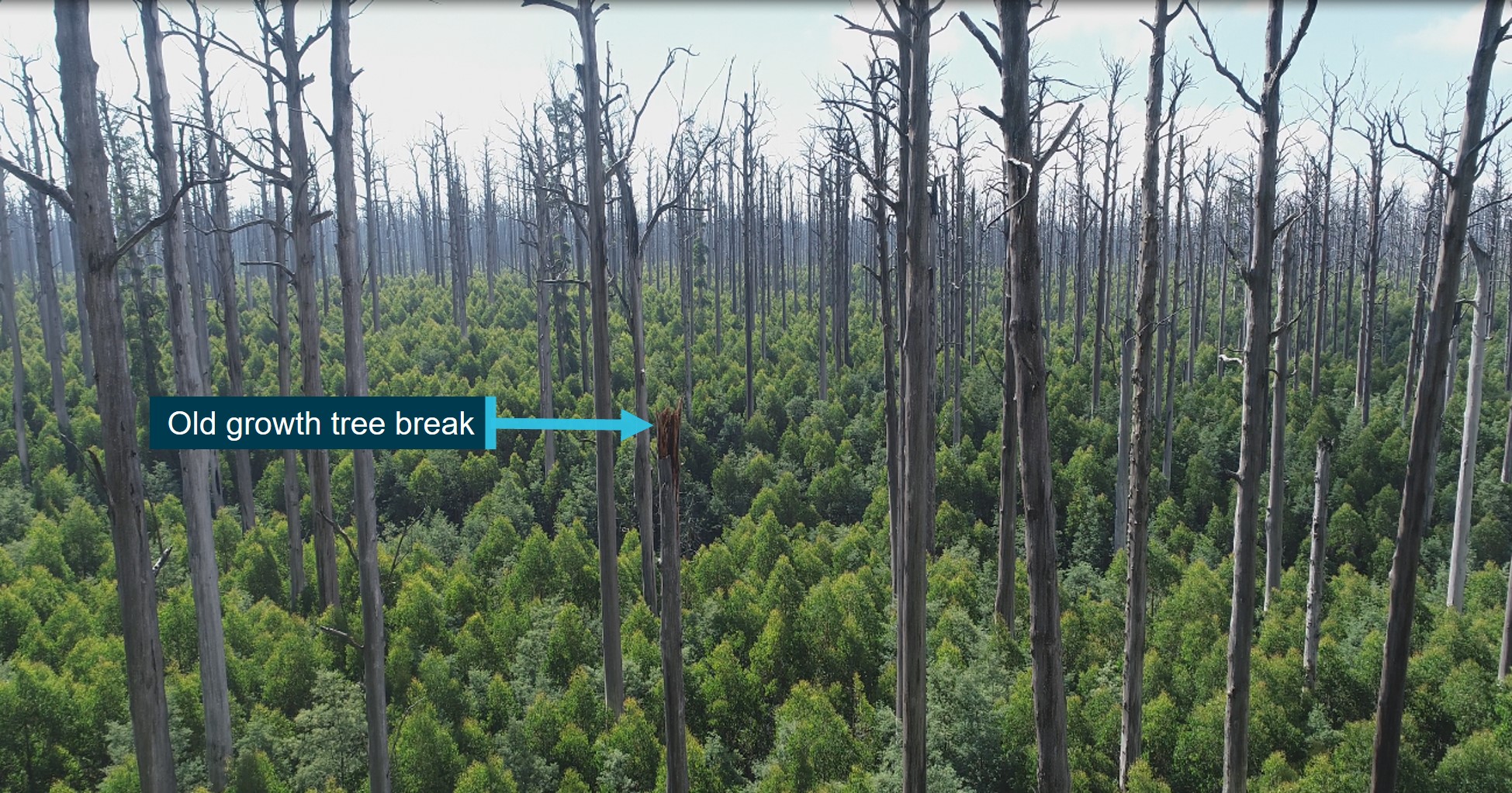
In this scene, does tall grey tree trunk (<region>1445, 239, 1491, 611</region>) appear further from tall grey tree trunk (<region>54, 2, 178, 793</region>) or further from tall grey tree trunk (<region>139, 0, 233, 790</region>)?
tall grey tree trunk (<region>139, 0, 233, 790</region>)

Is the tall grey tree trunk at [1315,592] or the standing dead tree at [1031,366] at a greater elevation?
the standing dead tree at [1031,366]

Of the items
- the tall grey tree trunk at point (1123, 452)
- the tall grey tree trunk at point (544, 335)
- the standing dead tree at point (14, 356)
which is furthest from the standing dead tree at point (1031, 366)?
the standing dead tree at point (14, 356)

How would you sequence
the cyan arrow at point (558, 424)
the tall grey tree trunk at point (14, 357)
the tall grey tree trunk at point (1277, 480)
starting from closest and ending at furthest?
the cyan arrow at point (558, 424)
the tall grey tree trunk at point (1277, 480)
the tall grey tree trunk at point (14, 357)

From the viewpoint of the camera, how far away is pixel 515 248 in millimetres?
58156

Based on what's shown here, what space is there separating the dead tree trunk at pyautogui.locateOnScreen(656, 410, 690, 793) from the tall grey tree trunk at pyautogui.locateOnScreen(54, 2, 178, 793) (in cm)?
301

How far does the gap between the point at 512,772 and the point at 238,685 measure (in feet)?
11.4

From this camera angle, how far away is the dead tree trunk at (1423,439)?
17.1 ft

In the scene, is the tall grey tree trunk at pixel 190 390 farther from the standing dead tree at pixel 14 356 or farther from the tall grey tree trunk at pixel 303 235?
the standing dead tree at pixel 14 356

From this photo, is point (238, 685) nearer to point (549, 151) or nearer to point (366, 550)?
point (366, 550)

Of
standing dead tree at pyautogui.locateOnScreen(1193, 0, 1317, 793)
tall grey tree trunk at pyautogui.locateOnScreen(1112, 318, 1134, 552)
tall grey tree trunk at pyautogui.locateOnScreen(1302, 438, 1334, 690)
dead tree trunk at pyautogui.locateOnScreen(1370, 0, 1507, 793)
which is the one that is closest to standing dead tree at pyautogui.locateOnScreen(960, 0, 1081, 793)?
standing dead tree at pyautogui.locateOnScreen(1193, 0, 1317, 793)

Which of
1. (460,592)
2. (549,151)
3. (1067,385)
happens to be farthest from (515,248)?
(460,592)

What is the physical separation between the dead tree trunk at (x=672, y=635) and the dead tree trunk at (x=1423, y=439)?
15.2ft

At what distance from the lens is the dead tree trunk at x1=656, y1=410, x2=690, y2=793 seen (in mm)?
6066

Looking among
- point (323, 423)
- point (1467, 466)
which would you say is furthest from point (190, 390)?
point (1467, 466)
